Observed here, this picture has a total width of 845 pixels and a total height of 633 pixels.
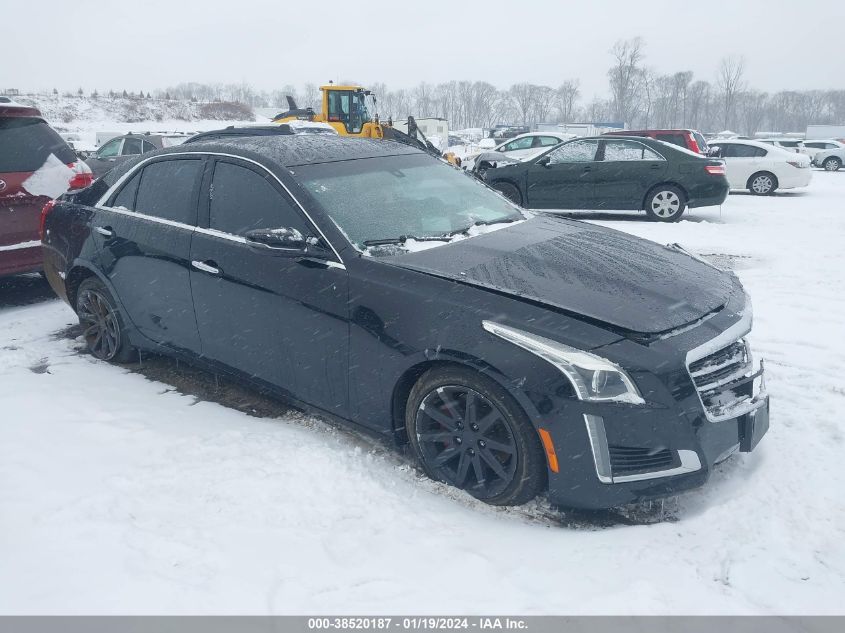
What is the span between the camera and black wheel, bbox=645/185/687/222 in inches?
459

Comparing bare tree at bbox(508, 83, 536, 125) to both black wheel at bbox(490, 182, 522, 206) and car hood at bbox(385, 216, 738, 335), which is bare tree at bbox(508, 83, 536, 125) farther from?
car hood at bbox(385, 216, 738, 335)

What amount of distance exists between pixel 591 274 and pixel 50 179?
5420mm

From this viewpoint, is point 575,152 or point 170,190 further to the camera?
point 575,152

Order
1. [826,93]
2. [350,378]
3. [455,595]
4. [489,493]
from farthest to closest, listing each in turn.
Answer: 1. [826,93]
2. [350,378]
3. [489,493]
4. [455,595]

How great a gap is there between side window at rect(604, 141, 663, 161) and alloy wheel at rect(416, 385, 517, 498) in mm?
9926

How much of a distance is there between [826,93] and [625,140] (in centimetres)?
14695

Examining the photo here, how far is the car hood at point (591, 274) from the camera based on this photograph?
3035mm

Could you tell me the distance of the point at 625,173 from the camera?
11.9 m

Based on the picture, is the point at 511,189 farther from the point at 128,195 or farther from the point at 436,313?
the point at 436,313

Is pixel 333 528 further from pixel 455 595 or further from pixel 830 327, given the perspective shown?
pixel 830 327

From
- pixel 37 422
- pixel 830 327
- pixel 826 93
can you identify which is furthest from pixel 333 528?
pixel 826 93

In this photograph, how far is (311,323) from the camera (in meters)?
3.57
